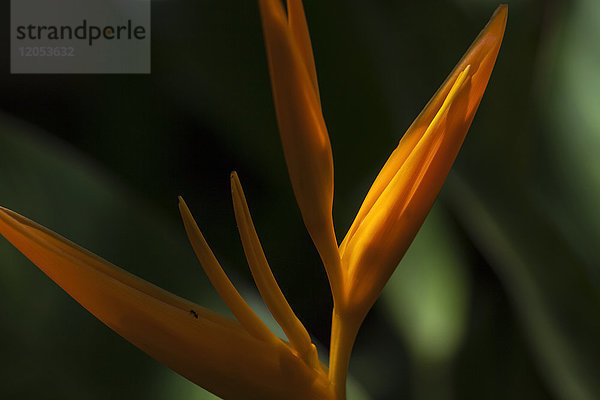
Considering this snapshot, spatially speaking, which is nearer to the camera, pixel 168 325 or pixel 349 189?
pixel 168 325

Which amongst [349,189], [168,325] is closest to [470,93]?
[168,325]

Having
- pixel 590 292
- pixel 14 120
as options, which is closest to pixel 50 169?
pixel 14 120

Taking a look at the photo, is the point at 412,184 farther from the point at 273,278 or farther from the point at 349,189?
the point at 349,189

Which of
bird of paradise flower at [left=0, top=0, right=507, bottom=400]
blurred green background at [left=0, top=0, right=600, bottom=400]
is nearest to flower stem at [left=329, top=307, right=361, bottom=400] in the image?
bird of paradise flower at [left=0, top=0, right=507, bottom=400]

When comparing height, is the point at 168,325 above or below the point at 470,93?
below

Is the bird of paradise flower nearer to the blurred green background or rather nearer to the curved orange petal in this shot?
the curved orange petal

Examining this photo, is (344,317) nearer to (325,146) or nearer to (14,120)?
(325,146)
